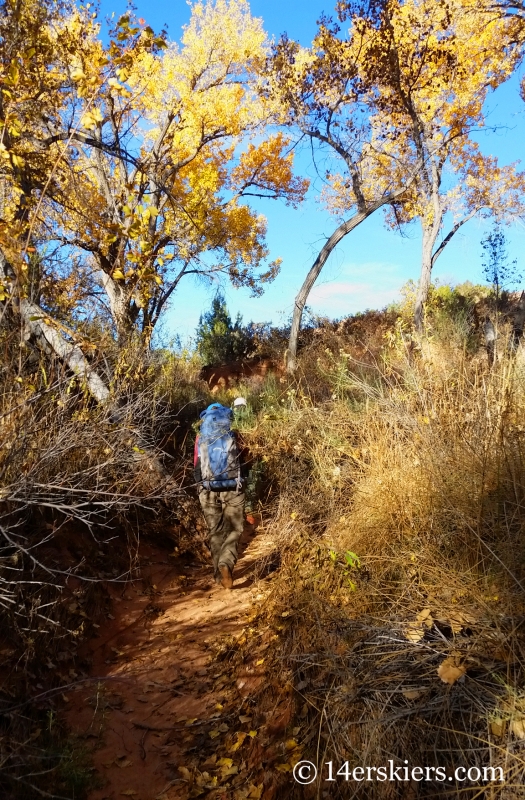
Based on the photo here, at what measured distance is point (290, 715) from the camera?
3203 mm

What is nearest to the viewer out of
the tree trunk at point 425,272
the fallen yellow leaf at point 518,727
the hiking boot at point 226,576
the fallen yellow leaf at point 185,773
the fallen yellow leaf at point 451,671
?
the fallen yellow leaf at point 518,727

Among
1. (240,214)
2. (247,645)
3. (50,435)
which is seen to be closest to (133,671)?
(247,645)

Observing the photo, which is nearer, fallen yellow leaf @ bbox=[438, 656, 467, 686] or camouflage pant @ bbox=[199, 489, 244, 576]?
fallen yellow leaf @ bbox=[438, 656, 467, 686]

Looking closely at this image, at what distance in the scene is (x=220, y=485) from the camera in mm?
6070

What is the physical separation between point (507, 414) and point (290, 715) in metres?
2.61

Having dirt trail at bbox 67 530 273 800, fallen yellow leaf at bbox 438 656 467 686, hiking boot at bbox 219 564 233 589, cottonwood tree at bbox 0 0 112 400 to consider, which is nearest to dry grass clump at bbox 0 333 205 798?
dirt trail at bbox 67 530 273 800

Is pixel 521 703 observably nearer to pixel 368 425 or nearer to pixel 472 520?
pixel 472 520

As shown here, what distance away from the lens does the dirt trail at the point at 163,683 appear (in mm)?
3318

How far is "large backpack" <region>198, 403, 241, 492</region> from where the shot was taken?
6066mm

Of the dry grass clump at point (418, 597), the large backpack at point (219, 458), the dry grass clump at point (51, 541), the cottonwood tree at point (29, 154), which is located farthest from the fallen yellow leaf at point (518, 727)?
the large backpack at point (219, 458)

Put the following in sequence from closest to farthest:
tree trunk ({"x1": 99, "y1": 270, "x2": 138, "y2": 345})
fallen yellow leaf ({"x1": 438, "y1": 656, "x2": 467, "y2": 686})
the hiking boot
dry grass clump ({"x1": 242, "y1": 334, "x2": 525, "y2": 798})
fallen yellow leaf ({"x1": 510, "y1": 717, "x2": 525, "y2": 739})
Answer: fallen yellow leaf ({"x1": 510, "y1": 717, "x2": 525, "y2": 739})
dry grass clump ({"x1": 242, "y1": 334, "x2": 525, "y2": 798})
fallen yellow leaf ({"x1": 438, "y1": 656, "x2": 467, "y2": 686})
the hiking boot
tree trunk ({"x1": 99, "y1": 270, "x2": 138, "y2": 345})

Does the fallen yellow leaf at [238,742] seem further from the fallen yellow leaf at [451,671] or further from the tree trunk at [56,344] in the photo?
the tree trunk at [56,344]

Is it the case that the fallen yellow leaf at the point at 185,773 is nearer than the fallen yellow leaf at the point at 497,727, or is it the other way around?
the fallen yellow leaf at the point at 497,727

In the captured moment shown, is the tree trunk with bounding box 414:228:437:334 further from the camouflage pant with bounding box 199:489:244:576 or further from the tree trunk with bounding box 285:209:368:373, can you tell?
the camouflage pant with bounding box 199:489:244:576
